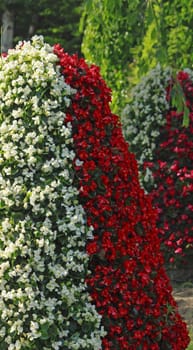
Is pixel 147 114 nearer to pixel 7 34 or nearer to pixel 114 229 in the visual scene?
pixel 114 229

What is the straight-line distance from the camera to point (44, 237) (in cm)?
358

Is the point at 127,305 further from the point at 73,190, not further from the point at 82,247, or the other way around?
the point at 73,190

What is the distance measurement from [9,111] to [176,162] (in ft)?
11.2

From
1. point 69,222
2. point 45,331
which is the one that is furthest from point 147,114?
point 45,331

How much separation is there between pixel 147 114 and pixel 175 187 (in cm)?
82

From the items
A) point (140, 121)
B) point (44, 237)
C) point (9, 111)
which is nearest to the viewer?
point (44, 237)

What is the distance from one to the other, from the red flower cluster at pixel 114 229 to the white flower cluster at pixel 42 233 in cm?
7

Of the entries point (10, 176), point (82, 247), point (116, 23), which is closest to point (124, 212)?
point (82, 247)

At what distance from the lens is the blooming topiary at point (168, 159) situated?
7020mm

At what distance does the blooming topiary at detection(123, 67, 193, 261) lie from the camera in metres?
7.02

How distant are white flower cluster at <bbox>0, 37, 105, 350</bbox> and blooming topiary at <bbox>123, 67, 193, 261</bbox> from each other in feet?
10.5

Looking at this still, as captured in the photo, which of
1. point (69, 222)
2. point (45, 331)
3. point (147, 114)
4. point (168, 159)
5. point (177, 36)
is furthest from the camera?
point (177, 36)

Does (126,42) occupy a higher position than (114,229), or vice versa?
(126,42)

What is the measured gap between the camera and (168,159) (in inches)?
284
